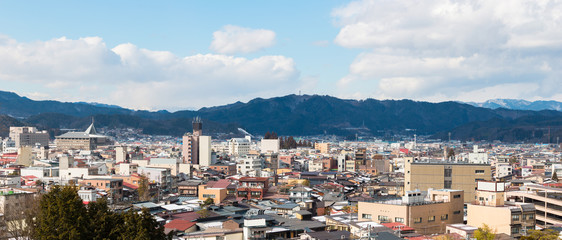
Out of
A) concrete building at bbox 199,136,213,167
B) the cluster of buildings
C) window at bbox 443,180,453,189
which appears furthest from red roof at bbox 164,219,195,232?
concrete building at bbox 199,136,213,167

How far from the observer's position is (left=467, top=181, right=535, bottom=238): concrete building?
20891mm

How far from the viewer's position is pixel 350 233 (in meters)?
20.4

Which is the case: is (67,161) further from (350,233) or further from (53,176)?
(350,233)

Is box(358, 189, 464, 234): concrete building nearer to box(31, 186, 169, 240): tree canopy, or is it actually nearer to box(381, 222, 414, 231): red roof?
box(381, 222, 414, 231): red roof

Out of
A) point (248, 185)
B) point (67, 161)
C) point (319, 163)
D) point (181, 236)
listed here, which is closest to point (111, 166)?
point (67, 161)

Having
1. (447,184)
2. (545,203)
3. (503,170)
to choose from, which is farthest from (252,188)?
(503,170)

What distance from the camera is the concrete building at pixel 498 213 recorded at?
20.9 meters

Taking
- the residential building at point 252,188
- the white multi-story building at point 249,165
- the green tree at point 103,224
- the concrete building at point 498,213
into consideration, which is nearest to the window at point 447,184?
the residential building at point 252,188

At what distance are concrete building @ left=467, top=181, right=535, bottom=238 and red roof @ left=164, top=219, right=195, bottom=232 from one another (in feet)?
33.0

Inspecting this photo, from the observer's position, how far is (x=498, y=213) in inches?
830

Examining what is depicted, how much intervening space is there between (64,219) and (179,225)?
20.4 ft

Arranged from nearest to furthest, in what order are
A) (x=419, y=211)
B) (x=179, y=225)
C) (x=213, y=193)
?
1. (x=179, y=225)
2. (x=419, y=211)
3. (x=213, y=193)

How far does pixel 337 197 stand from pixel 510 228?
1518cm

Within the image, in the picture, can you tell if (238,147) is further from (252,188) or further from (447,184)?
(447,184)
